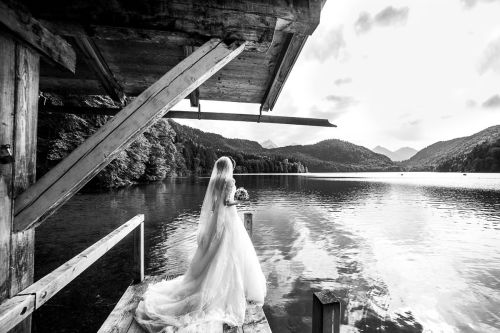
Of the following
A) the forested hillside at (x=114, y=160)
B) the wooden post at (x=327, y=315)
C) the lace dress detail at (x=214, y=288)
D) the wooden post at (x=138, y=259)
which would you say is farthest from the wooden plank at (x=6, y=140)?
the forested hillside at (x=114, y=160)

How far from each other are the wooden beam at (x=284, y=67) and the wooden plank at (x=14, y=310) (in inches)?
146

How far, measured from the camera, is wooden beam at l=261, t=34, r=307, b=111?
3508 mm

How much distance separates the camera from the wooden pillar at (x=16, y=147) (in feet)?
6.99

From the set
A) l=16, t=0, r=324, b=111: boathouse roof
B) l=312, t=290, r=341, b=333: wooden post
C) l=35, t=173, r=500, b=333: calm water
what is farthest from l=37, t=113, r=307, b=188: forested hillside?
l=312, t=290, r=341, b=333: wooden post

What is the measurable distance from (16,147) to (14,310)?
137 cm

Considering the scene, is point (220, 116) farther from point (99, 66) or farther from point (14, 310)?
point (14, 310)

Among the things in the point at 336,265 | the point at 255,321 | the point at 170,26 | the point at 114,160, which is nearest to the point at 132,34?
the point at 170,26

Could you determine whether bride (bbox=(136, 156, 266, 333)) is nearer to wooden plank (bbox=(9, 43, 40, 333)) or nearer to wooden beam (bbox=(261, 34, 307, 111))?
wooden beam (bbox=(261, 34, 307, 111))

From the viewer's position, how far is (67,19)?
2.67m

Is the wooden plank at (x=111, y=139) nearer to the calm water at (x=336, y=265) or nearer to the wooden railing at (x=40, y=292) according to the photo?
the wooden railing at (x=40, y=292)

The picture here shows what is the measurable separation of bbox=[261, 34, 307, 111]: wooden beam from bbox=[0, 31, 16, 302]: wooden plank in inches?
118

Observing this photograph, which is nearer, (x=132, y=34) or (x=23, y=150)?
(x=23, y=150)

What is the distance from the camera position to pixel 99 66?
394cm

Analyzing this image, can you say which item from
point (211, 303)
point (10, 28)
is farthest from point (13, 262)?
point (211, 303)
